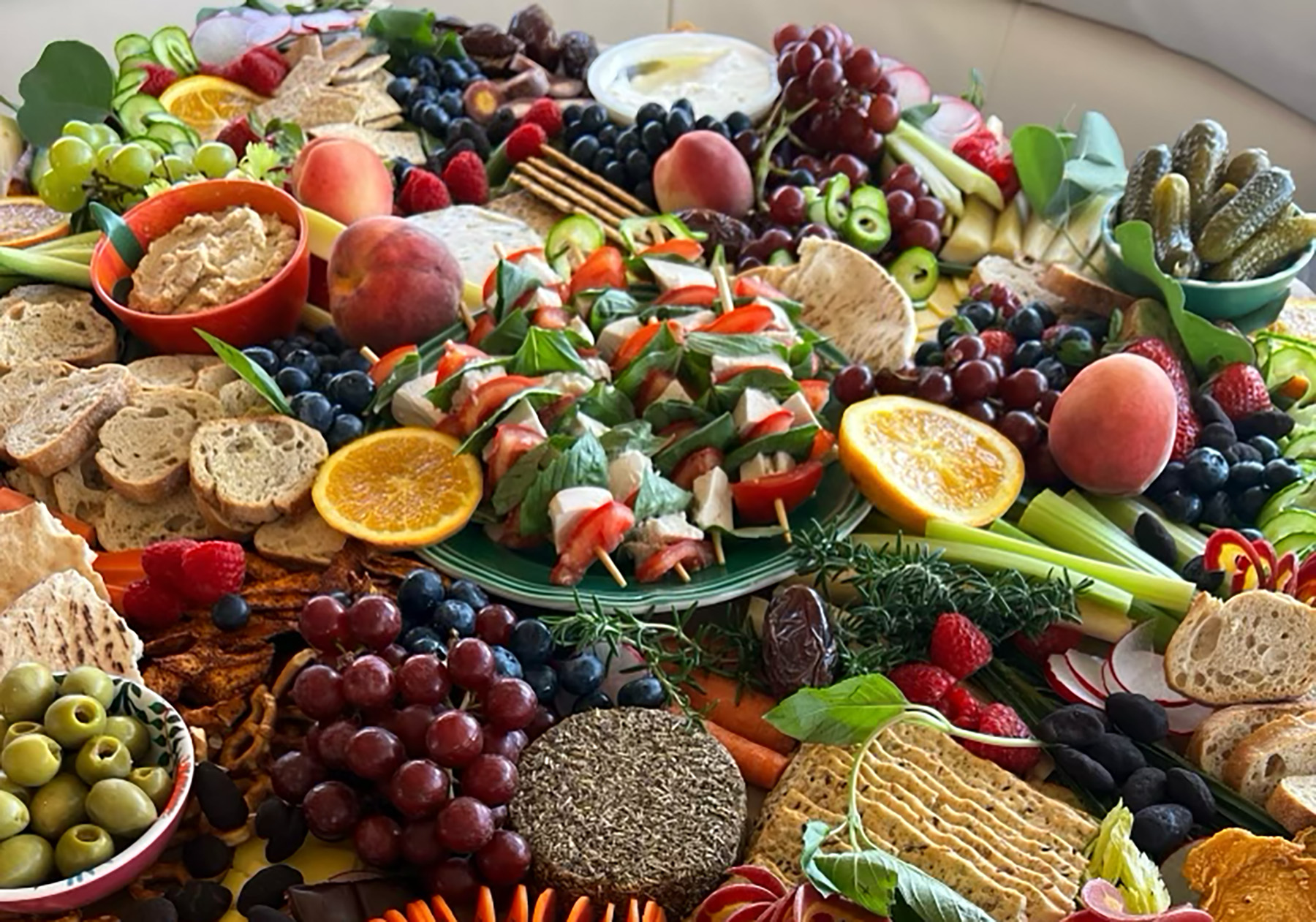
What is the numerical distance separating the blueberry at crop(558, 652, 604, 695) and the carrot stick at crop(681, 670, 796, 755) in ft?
0.37

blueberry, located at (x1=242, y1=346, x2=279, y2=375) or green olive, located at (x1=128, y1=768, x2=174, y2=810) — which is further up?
blueberry, located at (x1=242, y1=346, x2=279, y2=375)

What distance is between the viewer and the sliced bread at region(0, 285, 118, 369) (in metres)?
1.65

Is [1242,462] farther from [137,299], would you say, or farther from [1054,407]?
[137,299]

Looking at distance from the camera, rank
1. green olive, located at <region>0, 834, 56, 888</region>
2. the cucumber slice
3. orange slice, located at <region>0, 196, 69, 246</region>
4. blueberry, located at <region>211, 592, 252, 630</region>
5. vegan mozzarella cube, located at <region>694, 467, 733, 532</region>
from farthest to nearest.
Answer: the cucumber slice < orange slice, located at <region>0, 196, 69, 246</region> < vegan mozzarella cube, located at <region>694, 467, 733, 532</region> < blueberry, located at <region>211, 592, 252, 630</region> < green olive, located at <region>0, 834, 56, 888</region>

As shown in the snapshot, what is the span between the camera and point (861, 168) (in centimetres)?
211

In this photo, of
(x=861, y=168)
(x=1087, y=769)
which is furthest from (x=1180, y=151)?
(x=1087, y=769)

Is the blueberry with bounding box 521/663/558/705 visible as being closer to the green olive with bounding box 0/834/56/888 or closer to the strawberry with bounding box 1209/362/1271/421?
the green olive with bounding box 0/834/56/888

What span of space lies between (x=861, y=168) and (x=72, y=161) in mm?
1324

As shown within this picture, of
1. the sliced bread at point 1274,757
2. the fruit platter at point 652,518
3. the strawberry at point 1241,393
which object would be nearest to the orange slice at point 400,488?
the fruit platter at point 652,518

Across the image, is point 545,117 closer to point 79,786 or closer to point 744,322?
point 744,322

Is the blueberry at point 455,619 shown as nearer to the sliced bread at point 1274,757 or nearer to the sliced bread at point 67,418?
the sliced bread at point 67,418

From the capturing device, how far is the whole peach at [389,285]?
1.64 metres

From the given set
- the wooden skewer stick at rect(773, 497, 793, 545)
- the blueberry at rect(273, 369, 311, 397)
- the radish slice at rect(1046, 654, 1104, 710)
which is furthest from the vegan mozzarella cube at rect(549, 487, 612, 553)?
the radish slice at rect(1046, 654, 1104, 710)

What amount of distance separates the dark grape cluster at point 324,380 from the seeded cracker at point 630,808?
0.55 m
